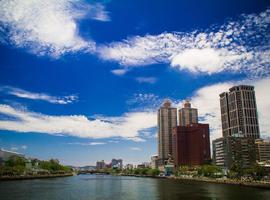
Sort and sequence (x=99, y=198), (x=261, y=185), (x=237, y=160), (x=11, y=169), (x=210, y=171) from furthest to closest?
(x=237, y=160), (x=210, y=171), (x=11, y=169), (x=261, y=185), (x=99, y=198)

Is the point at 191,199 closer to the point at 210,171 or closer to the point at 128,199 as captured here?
the point at 128,199

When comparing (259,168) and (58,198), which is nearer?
(58,198)

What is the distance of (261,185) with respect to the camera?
347 feet

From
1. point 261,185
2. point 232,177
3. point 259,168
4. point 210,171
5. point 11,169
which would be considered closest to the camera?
point 261,185

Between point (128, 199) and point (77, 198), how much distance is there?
11316 mm

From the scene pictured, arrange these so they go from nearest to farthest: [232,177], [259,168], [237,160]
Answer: [259,168] → [232,177] → [237,160]

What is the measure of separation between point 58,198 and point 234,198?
38009 millimetres

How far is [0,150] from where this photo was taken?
194000 millimetres

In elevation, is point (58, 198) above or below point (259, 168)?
below

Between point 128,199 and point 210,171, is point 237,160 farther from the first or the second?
point 128,199

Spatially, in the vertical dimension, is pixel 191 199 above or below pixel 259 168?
below

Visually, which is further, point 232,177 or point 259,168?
point 232,177

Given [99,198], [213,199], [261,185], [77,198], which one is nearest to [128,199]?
[99,198]

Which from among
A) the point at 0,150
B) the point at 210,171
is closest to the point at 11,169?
the point at 0,150
